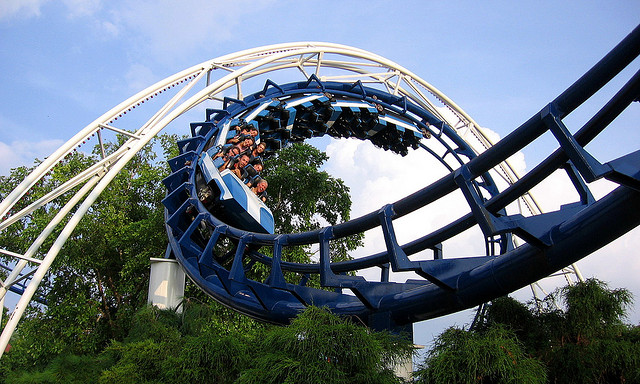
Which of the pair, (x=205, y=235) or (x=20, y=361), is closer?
(x=205, y=235)

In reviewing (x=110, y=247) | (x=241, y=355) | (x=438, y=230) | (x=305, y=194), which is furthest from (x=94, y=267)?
(x=438, y=230)

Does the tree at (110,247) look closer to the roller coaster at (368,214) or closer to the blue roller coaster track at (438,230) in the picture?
the roller coaster at (368,214)

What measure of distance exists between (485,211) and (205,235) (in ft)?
20.7

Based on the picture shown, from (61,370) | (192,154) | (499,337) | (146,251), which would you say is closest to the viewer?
(499,337)

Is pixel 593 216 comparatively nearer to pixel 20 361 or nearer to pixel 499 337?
pixel 499 337

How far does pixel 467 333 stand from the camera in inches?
154

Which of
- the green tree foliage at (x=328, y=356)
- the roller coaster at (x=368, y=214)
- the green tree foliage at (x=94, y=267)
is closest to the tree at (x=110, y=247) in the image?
the green tree foliage at (x=94, y=267)

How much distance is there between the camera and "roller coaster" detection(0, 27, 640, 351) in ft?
11.3

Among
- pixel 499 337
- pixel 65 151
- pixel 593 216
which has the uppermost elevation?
pixel 65 151

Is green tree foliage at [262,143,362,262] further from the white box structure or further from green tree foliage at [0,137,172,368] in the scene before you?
the white box structure

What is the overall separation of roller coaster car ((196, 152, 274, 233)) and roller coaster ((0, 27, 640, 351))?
23mm

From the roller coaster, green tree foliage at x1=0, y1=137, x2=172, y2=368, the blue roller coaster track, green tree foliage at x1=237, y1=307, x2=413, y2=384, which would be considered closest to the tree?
green tree foliage at x1=0, y1=137, x2=172, y2=368

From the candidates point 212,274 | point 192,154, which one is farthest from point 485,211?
point 192,154

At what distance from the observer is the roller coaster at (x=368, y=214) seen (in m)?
3.45
